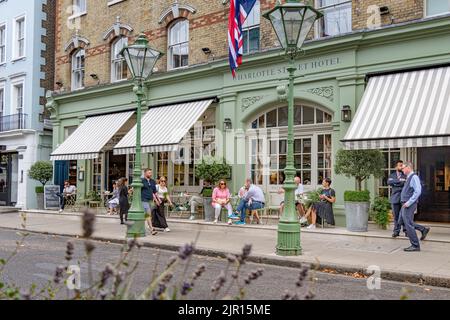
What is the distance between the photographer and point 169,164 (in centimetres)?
1831

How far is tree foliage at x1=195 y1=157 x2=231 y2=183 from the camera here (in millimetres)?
15016

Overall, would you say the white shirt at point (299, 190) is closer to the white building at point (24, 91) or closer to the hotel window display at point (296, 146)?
the hotel window display at point (296, 146)

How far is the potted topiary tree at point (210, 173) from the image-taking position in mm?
15016

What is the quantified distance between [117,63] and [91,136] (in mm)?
3246

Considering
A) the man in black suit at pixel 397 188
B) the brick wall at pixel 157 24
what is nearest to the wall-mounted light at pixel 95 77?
the brick wall at pixel 157 24

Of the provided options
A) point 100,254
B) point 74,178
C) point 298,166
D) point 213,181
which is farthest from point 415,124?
point 74,178

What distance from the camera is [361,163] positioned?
11930 millimetres

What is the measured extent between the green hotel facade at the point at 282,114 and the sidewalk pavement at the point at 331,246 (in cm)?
194

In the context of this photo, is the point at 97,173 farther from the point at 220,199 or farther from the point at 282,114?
the point at 282,114

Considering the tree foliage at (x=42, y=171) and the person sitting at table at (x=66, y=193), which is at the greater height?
the tree foliage at (x=42, y=171)

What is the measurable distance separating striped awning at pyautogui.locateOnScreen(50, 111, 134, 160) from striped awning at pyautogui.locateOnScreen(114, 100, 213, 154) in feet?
4.84

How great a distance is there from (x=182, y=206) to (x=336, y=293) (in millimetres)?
10072

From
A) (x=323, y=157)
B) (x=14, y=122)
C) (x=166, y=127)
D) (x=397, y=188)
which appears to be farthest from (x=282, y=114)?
(x=14, y=122)

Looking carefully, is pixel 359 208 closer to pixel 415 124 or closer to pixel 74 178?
pixel 415 124
